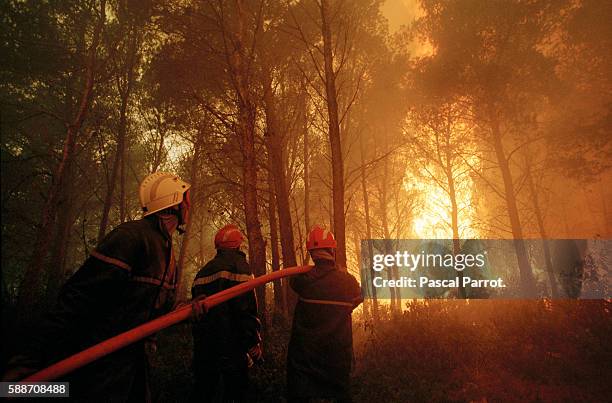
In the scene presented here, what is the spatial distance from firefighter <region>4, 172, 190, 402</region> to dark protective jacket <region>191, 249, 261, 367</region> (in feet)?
4.30

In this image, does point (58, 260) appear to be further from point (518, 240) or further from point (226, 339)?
point (518, 240)

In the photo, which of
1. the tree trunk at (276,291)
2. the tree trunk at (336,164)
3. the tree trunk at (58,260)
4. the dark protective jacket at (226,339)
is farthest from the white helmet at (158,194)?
the tree trunk at (58,260)

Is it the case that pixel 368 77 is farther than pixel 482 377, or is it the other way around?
pixel 368 77

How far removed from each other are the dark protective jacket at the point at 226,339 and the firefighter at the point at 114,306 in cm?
132

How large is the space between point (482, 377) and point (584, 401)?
151cm

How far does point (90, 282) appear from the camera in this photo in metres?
1.93

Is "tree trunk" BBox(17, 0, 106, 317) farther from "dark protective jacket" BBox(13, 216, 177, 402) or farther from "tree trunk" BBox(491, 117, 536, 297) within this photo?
"tree trunk" BBox(491, 117, 536, 297)

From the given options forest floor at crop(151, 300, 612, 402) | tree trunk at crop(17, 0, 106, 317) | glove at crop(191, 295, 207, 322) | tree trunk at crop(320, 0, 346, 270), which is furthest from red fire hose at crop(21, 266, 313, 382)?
tree trunk at crop(17, 0, 106, 317)

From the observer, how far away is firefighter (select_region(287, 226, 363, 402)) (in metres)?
3.54

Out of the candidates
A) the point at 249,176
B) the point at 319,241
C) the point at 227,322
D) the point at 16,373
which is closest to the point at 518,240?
the point at 249,176

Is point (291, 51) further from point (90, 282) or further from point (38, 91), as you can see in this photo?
point (38, 91)

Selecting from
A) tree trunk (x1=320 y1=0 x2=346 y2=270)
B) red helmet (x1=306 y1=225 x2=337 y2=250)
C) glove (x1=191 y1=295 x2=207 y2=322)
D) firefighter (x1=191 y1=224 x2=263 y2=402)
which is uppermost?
tree trunk (x1=320 y1=0 x2=346 y2=270)

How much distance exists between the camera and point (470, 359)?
22.9ft

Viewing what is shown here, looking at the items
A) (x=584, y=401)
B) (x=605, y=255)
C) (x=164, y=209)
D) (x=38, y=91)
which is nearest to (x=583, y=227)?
(x=605, y=255)
